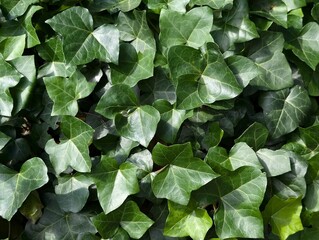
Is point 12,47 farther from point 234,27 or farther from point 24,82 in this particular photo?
point 234,27

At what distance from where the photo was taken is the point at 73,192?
135cm

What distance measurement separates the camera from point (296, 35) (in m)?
1.50

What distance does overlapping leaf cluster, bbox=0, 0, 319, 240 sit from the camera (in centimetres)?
129

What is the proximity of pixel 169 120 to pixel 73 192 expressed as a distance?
0.31m

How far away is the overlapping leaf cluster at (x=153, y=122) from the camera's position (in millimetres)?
1293

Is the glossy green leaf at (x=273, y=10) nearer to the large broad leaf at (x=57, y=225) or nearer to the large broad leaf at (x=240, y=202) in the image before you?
the large broad leaf at (x=240, y=202)

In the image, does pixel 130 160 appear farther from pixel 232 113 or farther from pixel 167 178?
pixel 232 113

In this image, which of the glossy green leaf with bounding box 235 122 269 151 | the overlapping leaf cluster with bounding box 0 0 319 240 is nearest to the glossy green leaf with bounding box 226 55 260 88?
the overlapping leaf cluster with bounding box 0 0 319 240

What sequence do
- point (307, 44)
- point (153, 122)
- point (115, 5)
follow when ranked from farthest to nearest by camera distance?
point (307, 44) < point (115, 5) < point (153, 122)

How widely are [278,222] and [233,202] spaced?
0.59 feet

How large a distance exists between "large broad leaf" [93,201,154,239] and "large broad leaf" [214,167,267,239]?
0.19 metres

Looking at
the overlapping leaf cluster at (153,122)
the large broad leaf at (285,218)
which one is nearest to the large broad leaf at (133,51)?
the overlapping leaf cluster at (153,122)

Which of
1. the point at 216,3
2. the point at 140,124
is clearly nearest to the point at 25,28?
the point at 140,124

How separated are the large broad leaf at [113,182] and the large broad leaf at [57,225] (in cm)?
13
